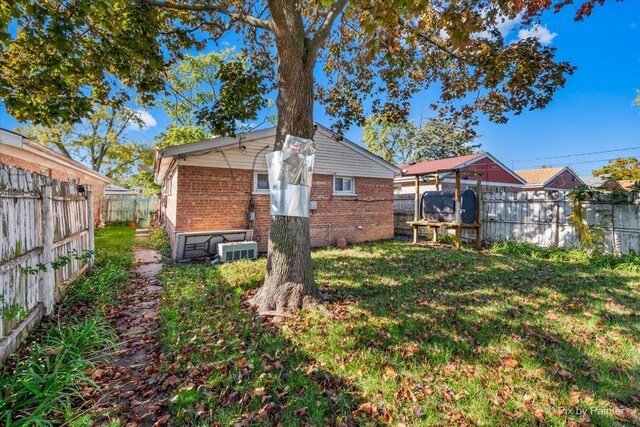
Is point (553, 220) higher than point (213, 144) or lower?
lower

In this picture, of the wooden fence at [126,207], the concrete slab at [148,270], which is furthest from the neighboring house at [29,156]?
the wooden fence at [126,207]

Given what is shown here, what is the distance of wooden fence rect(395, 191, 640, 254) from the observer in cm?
823

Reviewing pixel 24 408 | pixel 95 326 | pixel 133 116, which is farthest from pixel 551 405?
pixel 133 116

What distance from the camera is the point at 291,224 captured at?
4.49m

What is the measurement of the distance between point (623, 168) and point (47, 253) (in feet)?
144

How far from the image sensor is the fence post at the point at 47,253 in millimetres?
3990

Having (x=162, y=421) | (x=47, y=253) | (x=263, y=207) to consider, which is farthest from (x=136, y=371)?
(x=263, y=207)

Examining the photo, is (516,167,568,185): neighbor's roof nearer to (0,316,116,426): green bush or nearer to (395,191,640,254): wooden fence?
(395,191,640,254): wooden fence

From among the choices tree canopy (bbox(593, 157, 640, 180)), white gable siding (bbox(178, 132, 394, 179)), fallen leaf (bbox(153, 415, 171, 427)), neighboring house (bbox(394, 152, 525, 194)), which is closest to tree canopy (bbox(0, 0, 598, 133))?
white gable siding (bbox(178, 132, 394, 179))

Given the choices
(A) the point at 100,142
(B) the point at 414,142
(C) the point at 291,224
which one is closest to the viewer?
(C) the point at 291,224

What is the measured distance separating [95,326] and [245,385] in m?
2.48

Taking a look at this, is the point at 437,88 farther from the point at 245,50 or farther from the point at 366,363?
the point at 366,363

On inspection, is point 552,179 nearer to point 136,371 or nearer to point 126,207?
point 136,371

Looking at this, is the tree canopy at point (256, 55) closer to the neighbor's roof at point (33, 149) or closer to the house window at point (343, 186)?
the neighbor's roof at point (33, 149)
